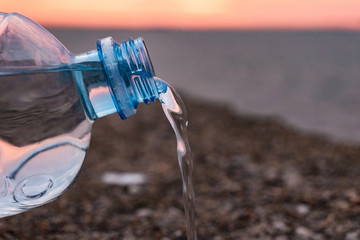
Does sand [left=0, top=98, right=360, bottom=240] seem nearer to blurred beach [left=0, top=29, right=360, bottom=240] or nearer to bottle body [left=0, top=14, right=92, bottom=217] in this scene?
blurred beach [left=0, top=29, right=360, bottom=240]

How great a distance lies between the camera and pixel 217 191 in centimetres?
396

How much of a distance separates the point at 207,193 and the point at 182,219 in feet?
1.93

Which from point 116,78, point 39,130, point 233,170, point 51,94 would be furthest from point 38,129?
point 233,170

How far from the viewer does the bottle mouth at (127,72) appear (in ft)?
6.28

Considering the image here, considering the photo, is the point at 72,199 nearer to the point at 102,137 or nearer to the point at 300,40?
the point at 102,137

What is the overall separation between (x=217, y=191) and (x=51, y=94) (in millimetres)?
2261

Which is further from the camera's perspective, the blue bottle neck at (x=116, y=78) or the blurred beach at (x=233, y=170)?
the blurred beach at (x=233, y=170)

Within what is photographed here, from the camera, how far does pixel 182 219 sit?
3.38 meters

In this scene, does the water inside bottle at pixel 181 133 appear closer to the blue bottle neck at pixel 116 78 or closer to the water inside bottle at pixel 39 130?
the blue bottle neck at pixel 116 78

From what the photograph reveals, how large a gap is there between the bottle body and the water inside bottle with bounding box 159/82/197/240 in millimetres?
365

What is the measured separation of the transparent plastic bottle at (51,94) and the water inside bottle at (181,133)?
13cm

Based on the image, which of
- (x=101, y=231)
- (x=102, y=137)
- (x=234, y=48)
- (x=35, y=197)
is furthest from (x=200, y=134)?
(x=234, y=48)

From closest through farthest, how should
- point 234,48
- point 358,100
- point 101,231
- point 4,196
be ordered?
point 4,196 < point 101,231 < point 358,100 < point 234,48

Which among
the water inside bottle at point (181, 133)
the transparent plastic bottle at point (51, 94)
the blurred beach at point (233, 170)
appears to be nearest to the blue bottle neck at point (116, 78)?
the transparent plastic bottle at point (51, 94)
